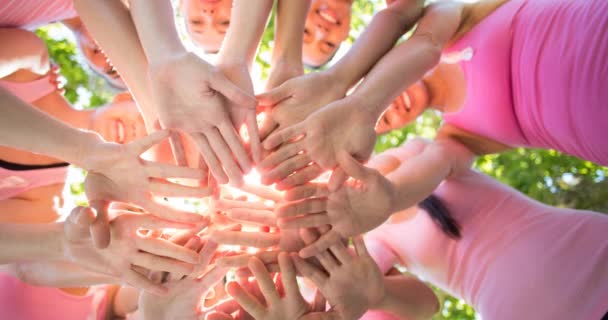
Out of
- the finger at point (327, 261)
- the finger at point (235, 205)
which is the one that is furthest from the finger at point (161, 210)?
the finger at point (327, 261)

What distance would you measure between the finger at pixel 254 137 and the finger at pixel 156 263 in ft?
0.88

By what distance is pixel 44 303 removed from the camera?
1437 mm

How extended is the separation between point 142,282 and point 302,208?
36 centimetres

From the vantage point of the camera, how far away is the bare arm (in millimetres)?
1047

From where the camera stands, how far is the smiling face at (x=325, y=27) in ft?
5.18

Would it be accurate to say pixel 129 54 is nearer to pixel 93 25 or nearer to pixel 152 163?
pixel 93 25

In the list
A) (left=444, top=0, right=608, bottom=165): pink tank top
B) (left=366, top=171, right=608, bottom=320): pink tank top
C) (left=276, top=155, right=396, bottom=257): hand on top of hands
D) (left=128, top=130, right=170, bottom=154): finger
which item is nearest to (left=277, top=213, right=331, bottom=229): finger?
(left=276, top=155, right=396, bottom=257): hand on top of hands

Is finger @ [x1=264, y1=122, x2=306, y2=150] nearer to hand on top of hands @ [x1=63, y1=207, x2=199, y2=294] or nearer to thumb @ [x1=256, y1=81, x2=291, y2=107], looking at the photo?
thumb @ [x1=256, y1=81, x2=291, y2=107]

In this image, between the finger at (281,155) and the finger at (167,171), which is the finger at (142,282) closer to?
the finger at (167,171)

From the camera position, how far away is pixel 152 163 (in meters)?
0.96

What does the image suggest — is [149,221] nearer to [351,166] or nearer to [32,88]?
[351,166]

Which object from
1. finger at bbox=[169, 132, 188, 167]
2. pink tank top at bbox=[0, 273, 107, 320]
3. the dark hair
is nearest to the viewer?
finger at bbox=[169, 132, 188, 167]

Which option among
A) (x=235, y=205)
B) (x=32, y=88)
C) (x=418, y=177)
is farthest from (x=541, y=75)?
(x=32, y=88)

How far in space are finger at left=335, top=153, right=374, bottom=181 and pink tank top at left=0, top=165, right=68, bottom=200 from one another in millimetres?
924
